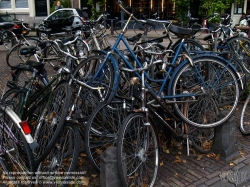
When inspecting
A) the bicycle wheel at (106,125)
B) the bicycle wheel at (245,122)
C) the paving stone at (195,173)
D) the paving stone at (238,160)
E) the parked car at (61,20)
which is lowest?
the paving stone at (195,173)

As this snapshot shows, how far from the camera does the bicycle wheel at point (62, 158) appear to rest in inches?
134

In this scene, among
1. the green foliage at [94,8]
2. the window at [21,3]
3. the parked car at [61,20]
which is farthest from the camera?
the window at [21,3]

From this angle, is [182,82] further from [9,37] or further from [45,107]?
[9,37]

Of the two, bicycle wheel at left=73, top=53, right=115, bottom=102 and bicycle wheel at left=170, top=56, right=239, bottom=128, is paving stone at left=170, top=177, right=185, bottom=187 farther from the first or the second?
bicycle wheel at left=73, top=53, right=115, bottom=102

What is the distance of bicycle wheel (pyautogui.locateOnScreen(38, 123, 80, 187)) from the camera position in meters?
3.40

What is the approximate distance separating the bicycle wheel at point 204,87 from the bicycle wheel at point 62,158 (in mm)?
1406

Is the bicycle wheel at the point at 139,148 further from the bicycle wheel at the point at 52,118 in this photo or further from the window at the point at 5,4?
the window at the point at 5,4

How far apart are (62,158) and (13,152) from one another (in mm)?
606

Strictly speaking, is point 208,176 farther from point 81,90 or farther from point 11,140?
point 11,140

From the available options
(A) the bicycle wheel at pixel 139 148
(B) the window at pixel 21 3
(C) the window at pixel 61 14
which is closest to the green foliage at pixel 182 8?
Answer: (C) the window at pixel 61 14

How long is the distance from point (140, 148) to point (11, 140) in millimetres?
1449

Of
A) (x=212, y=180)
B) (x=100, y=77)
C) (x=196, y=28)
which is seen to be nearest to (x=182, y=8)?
(x=196, y=28)

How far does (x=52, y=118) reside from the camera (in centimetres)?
368

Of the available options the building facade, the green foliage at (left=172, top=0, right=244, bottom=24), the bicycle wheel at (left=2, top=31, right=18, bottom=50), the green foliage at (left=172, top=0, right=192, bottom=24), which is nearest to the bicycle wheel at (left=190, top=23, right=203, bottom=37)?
the bicycle wheel at (left=2, top=31, right=18, bottom=50)
